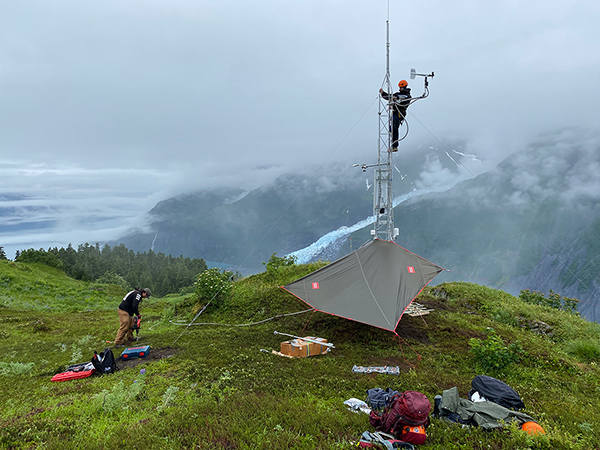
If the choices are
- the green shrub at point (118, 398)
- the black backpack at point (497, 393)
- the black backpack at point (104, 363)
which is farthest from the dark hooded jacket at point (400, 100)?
the black backpack at point (104, 363)

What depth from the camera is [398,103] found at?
1308cm

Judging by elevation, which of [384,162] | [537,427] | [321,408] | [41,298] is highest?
[384,162]

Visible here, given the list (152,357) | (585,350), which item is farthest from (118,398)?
(585,350)

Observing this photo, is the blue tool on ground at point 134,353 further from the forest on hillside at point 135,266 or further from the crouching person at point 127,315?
the forest on hillside at point 135,266

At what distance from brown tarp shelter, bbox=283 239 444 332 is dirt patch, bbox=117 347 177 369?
16.0 feet

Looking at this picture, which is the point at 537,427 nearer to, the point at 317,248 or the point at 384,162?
the point at 384,162

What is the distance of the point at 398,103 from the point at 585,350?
38.9 ft

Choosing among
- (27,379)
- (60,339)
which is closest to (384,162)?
(27,379)

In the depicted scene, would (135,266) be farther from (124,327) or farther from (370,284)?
(370,284)

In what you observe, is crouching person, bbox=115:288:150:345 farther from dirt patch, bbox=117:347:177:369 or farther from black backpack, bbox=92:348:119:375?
black backpack, bbox=92:348:119:375

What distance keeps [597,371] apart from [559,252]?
215406mm

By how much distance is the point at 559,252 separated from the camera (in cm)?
17725

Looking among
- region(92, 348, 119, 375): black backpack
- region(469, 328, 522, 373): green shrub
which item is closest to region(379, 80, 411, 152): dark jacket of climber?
region(469, 328, 522, 373): green shrub

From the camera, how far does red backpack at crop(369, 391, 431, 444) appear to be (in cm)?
510
